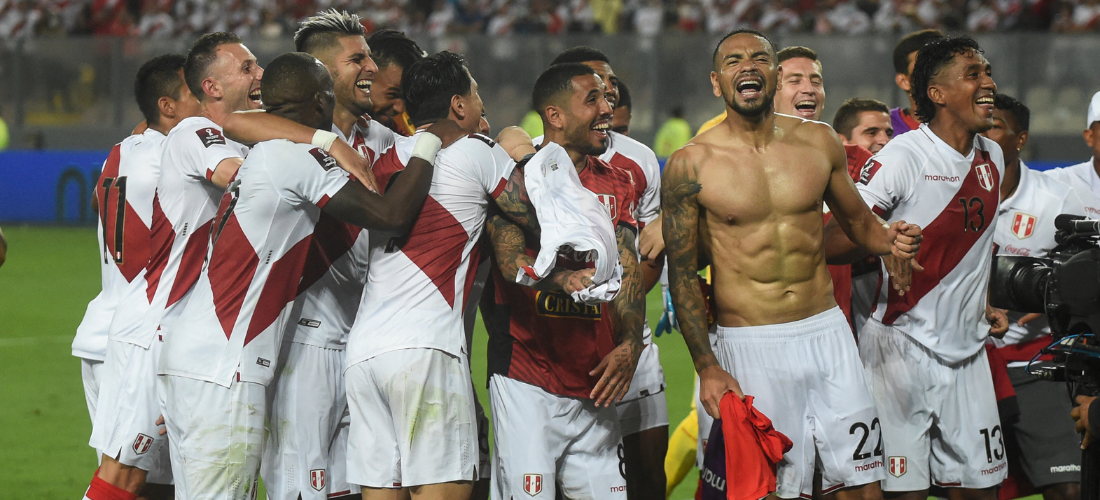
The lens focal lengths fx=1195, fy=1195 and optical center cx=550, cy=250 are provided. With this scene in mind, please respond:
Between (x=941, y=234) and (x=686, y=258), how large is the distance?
1317 millimetres

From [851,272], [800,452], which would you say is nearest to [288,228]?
[800,452]

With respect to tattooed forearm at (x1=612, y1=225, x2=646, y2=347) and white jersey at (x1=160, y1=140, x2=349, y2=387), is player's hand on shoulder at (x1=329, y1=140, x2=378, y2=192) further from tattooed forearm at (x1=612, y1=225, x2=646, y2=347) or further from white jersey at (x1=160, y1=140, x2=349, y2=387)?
tattooed forearm at (x1=612, y1=225, x2=646, y2=347)

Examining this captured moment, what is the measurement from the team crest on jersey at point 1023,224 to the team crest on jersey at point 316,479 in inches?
→ 146

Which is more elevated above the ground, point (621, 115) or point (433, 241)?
point (621, 115)

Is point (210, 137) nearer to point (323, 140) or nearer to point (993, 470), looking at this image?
point (323, 140)

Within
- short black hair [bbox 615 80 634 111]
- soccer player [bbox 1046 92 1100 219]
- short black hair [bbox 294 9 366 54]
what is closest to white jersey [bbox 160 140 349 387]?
short black hair [bbox 294 9 366 54]

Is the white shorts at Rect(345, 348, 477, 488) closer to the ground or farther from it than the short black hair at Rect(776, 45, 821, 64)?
closer to the ground

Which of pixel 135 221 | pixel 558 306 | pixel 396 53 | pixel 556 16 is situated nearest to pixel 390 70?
pixel 396 53

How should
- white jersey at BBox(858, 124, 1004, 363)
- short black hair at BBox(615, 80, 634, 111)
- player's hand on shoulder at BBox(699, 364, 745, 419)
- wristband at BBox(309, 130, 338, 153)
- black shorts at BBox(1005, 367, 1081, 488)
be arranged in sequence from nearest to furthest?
wristband at BBox(309, 130, 338, 153) → player's hand on shoulder at BBox(699, 364, 745, 419) → white jersey at BBox(858, 124, 1004, 363) → black shorts at BBox(1005, 367, 1081, 488) → short black hair at BBox(615, 80, 634, 111)

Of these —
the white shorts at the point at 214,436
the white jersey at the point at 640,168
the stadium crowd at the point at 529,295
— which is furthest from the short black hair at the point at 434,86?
the white jersey at the point at 640,168

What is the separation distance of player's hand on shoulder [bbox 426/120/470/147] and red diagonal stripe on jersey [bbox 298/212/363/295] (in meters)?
0.57

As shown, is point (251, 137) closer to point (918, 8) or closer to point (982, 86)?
point (982, 86)

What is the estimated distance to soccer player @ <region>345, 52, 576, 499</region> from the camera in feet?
15.2

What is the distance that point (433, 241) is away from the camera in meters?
4.69
